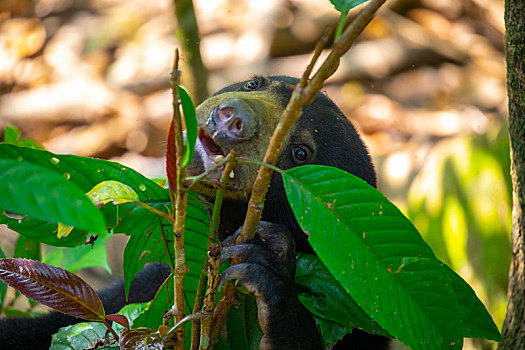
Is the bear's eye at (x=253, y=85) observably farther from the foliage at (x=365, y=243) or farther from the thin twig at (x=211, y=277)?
the thin twig at (x=211, y=277)

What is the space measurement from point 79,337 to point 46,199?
1.04 metres

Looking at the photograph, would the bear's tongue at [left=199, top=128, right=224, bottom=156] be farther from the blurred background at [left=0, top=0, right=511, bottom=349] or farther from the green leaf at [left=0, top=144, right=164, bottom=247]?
the blurred background at [left=0, top=0, right=511, bottom=349]

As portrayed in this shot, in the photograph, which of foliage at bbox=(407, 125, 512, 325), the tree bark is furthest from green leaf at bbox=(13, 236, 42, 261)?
foliage at bbox=(407, 125, 512, 325)

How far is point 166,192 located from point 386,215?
0.68 m

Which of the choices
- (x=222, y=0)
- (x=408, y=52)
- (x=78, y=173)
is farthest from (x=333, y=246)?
(x=222, y=0)

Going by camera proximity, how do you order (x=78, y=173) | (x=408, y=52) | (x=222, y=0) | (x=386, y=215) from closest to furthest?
1. (x=386, y=215)
2. (x=78, y=173)
3. (x=408, y=52)
4. (x=222, y=0)

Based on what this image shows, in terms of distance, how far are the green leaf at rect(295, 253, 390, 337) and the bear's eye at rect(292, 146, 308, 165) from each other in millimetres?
481

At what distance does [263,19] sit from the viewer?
8.15 metres

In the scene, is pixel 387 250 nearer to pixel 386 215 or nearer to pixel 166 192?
pixel 386 215

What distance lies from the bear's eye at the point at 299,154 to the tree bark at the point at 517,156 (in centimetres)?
77

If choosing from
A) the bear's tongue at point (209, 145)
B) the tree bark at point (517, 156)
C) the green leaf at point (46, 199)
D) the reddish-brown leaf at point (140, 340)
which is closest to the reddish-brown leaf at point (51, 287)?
the reddish-brown leaf at point (140, 340)

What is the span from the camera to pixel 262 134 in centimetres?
222

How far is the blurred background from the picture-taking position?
7.37 meters

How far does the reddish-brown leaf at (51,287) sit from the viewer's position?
5.32 feet
